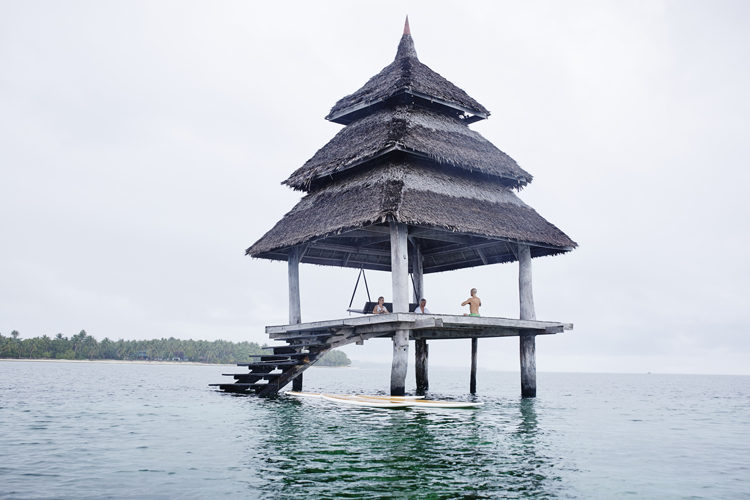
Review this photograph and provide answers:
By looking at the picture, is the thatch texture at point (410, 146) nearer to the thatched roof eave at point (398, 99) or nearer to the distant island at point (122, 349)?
the thatched roof eave at point (398, 99)

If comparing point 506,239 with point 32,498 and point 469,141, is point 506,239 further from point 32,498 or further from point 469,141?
point 32,498

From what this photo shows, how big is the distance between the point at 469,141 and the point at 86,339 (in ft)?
228

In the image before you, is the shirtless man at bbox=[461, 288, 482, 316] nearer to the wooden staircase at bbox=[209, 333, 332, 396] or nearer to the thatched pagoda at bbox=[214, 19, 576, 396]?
the thatched pagoda at bbox=[214, 19, 576, 396]

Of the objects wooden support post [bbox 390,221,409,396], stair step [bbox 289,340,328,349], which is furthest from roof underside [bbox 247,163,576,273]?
stair step [bbox 289,340,328,349]

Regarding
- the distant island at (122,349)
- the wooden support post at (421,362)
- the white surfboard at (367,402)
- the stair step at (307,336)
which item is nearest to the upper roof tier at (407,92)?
the stair step at (307,336)

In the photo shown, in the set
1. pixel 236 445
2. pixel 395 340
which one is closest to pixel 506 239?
pixel 395 340

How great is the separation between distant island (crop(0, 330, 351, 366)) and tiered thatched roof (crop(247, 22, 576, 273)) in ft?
189

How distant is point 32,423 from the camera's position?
42.0 feet

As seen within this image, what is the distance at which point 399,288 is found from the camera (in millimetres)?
15195

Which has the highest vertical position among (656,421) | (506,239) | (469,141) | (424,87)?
(424,87)

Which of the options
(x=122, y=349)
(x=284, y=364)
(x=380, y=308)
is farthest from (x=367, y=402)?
(x=122, y=349)

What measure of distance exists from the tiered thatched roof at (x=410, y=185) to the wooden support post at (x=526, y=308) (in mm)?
628

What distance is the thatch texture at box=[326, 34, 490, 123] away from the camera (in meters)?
19.0

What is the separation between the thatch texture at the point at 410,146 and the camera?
17.0 m
